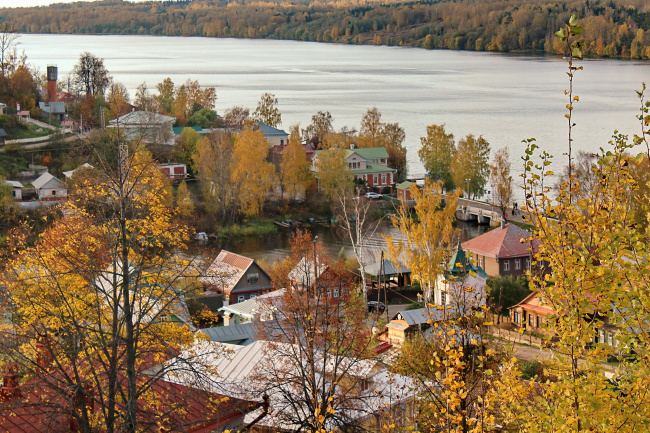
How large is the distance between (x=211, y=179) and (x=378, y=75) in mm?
60478

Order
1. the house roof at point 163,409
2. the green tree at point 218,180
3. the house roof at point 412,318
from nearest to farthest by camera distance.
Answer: the house roof at point 163,409, the house roof at point 412,318, the green tree at point 218,180

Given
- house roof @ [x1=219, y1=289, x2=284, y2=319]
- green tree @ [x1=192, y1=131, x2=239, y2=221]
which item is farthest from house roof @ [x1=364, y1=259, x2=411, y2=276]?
green tree @ [x1=192, y1=131, x2=239, y2=221]

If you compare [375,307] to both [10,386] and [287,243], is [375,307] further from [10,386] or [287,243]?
[10,386]

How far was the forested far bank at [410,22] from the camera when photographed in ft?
266

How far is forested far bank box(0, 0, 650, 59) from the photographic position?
81.1 meters

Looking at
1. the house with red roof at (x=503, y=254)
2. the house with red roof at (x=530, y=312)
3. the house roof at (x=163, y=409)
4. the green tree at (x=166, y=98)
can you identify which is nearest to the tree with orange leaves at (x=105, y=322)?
the house roof at (x=163, y=409)

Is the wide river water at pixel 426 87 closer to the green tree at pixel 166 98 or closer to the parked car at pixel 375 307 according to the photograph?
the green tree at pixel 166 98

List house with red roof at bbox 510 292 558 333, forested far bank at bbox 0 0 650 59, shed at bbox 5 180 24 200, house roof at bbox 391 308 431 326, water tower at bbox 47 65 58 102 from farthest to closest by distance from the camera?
forested far bank at bbox 0 0 650 59
water tower at bbox 47 65 58 102
shed at bbox 5 180 24 200
house with red roof at bbox 510 292 558 333
house roof at bbox 391 308 431 326

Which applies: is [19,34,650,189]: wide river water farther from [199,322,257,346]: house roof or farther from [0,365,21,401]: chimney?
[0,365,21,401]: chimney

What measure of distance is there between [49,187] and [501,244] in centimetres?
1458

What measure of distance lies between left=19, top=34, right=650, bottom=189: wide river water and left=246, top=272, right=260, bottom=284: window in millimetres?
17252

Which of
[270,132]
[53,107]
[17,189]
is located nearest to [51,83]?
[53,107]

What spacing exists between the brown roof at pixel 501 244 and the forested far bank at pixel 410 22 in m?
42.4

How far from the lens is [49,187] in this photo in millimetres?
24625
